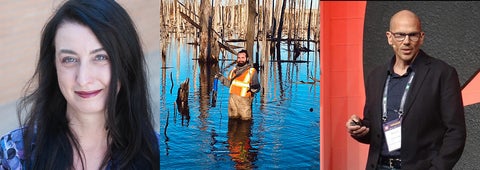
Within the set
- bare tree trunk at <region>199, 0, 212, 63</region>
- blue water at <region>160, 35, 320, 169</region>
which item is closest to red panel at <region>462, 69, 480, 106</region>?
blue water at <region>160, 35, 320, 169</region>

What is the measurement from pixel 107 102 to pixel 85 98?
10 centimetres

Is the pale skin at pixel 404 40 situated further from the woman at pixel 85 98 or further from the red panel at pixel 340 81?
the woman at pixel 85 98

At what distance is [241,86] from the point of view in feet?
8.82

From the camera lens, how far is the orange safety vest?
8.79 feet

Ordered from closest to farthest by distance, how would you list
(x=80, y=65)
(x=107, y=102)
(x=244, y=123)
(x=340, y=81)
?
1. (x=80, y=65)
2. (x=107, y=102)
3. (x=340, y=81)
4. (x=244, y=123)

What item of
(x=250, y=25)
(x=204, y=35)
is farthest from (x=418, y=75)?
(x=204, y=35)

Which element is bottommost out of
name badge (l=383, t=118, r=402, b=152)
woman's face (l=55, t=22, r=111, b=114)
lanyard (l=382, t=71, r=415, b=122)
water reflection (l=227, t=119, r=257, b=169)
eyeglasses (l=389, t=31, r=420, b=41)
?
water reflection (l=227, t=119, r=257, b=169)

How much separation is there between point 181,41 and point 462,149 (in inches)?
53.4

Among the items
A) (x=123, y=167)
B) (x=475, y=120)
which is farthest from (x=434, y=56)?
(x=123, y=167)

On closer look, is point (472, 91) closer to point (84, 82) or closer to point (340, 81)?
point (340, 81)

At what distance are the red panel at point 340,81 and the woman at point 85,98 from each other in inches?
33.4

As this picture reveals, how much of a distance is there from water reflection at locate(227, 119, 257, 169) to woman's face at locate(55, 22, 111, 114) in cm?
Result: 64

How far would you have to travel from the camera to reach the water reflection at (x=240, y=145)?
2.67 metres

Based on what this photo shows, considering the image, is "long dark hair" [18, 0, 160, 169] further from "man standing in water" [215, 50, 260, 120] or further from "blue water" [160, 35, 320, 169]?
"man standing in water" [215, 50, 260, 120]
